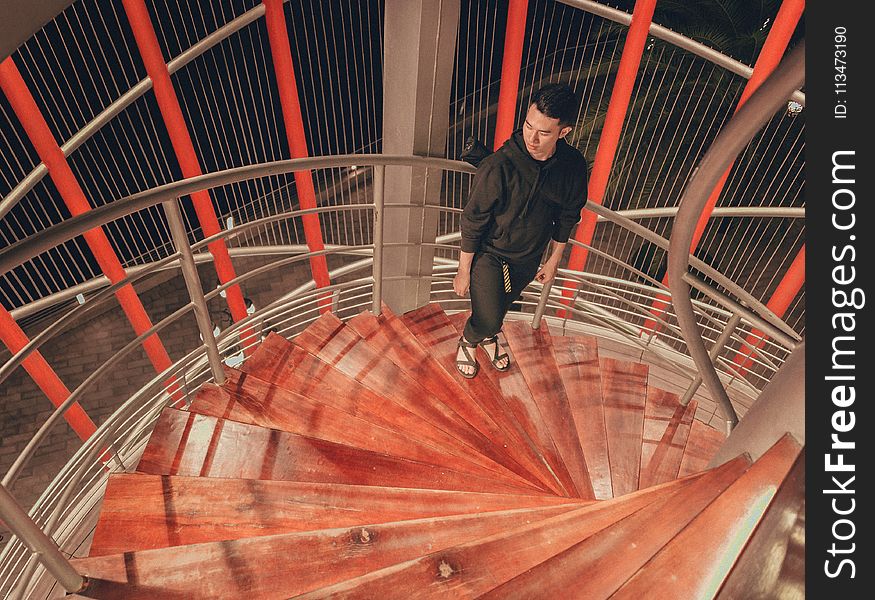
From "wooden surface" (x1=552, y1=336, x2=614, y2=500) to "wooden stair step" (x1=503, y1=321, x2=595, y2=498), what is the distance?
51 millimetres

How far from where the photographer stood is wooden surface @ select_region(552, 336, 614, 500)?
2799 millimetres

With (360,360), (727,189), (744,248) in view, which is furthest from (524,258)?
(744,248)

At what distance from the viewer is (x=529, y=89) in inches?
289

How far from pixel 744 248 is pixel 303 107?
18.5ft

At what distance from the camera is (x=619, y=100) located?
19.9ft

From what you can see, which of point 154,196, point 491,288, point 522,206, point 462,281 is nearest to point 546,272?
point 491,288

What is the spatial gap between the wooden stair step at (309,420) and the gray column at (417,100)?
3.13 ft

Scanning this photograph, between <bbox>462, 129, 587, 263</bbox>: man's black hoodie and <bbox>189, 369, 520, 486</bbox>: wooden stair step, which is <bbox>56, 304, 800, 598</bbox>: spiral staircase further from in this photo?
<bbox>462, 129, 587, 263</bbox>: man's black hoodie

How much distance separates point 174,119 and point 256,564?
510 cm

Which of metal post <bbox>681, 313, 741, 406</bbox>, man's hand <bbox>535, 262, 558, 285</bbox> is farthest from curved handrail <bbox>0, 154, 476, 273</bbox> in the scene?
metal post <bbox>681, 313, 741, 406</bbox>

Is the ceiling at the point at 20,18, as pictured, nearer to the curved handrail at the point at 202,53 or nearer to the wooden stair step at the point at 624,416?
the wooden stair step at the point at 624,416

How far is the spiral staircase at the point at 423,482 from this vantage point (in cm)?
148

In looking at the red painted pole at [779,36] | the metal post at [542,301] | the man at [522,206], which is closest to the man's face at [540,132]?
the man at [522,206]

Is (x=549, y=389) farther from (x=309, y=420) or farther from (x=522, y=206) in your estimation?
(x=309, y=420)
